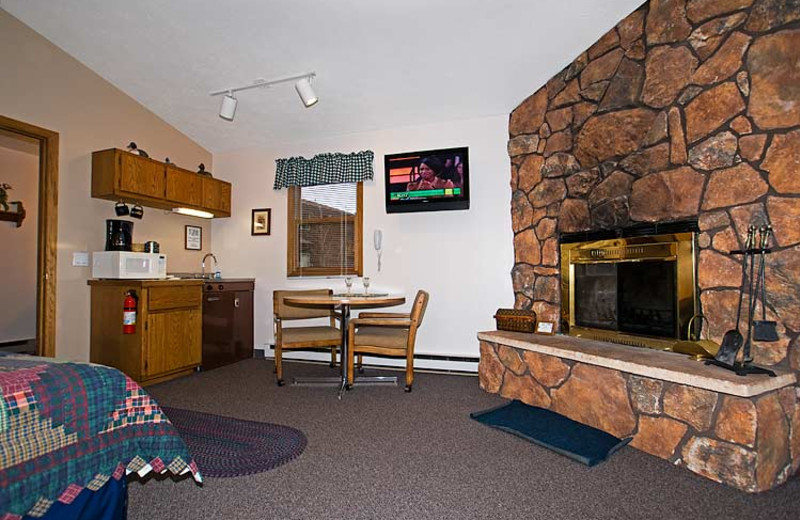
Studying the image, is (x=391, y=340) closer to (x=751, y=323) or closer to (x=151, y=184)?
(x=751, y=323)

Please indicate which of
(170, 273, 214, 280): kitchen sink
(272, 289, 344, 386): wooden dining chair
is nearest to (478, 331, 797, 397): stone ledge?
(272, 289, 344, 386): wooden dining chair

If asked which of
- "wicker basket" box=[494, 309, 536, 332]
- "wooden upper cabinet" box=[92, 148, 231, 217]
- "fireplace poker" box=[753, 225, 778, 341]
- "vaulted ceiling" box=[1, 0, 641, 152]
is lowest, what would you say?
"wicker basket" box=[494, 309, 536, 332]

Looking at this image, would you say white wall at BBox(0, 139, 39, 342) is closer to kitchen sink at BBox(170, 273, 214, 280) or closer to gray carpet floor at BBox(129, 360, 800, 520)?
kitchen sink at BBox(170, 273, 214, 280)

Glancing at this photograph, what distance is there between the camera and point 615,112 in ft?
9.54

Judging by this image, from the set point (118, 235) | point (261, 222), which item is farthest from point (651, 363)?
point (118, 235)

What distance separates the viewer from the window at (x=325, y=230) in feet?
14.7

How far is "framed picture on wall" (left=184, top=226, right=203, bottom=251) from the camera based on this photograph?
4.71m

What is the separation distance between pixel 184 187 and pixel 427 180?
2.50 meters

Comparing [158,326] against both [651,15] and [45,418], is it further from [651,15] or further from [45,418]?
[651,15]

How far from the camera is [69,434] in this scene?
1.19 metres

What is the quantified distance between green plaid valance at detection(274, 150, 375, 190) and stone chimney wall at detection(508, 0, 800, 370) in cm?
180

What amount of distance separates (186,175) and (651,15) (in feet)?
13.9

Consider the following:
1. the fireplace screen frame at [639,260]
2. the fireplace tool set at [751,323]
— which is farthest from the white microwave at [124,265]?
the fireplace tool set at [751,323]

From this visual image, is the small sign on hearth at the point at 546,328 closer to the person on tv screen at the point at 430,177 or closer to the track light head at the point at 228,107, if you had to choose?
the person on tv screen at the point at 430,177
